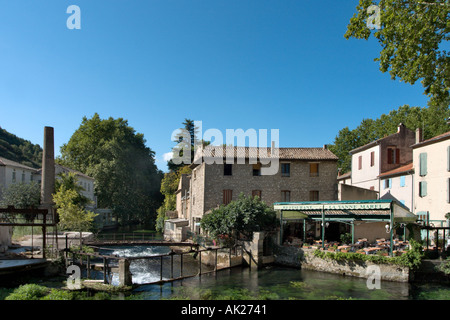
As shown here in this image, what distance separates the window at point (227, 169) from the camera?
99.6 ft

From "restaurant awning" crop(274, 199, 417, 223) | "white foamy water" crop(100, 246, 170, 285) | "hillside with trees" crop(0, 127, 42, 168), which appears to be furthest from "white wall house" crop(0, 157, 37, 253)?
"restaurant awning" crop(274, 199, 417, 223)

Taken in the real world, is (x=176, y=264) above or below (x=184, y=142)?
below

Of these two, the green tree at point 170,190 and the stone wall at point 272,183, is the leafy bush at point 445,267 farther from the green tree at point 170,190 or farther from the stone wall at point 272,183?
the green tree at point 170,190

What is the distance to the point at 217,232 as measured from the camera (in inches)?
959

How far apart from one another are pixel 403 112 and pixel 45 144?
42.6 metres

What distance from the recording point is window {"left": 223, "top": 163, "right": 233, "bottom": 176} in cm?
3036

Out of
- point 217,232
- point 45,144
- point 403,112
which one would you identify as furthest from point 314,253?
point 403,112

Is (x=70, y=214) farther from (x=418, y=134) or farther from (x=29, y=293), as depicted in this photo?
(x=418, y=134)

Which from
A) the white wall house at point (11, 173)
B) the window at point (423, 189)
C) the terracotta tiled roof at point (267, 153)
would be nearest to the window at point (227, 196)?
the terracotta tiled roof at point (267, 153)

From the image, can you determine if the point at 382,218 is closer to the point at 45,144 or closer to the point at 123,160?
the point at 45,144

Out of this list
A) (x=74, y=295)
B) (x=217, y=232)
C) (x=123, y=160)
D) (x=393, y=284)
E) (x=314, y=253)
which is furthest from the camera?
(x=123, y=160)

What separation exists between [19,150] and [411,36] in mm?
76521

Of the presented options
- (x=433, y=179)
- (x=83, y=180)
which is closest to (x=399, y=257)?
(x=433, y=179)

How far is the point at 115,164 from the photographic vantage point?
171ft
